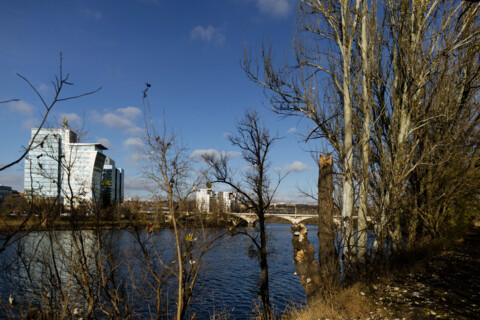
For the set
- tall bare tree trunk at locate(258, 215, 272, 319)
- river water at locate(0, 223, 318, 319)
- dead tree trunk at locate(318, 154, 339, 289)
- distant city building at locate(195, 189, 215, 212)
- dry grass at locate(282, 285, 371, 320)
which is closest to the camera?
dry grass at locate(282, 285, 371, 320)

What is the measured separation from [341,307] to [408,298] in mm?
1486

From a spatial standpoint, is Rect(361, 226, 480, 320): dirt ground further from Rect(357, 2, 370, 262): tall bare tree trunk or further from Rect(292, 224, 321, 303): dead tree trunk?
Rect(292, 224, 321, 303): dead tree trunk

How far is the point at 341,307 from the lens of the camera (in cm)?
627

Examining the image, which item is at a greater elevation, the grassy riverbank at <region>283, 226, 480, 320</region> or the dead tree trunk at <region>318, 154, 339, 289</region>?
the dead tree trunk at <region>318, 154, 339, 289</region>

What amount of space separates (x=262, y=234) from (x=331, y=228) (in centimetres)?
490

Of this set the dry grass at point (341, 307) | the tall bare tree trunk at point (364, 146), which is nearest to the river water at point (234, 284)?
the tall bare tree trunk at point (364, 146)

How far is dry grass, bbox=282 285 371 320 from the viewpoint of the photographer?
19.8 ft

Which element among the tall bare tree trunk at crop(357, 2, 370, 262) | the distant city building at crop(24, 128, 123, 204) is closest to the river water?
the tall bare tree trunk at crop(357, 2, 370, 262)

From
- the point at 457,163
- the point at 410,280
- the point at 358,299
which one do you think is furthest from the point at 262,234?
the point at 457,163

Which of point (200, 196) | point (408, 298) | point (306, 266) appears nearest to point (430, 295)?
point (408, 298)

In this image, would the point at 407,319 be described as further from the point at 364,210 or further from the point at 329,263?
the point at 364,210

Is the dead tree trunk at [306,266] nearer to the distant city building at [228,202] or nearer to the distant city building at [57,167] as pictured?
the distant city building at [228,202]

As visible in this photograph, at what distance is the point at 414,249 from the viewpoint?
10.5 metres

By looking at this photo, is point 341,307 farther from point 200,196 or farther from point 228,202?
point 228,202
